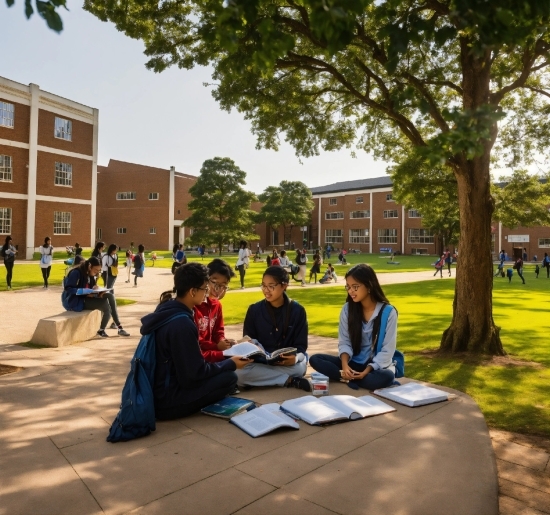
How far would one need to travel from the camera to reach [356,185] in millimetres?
73312

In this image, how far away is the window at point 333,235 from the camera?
7181 centimetres

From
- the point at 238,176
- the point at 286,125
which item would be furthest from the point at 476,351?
the point at 238,176

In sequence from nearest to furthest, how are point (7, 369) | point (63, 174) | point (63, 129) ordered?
point (7, 369)
point (63, 129)
point (63, 174)

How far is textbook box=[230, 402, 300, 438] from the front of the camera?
3.28 meters

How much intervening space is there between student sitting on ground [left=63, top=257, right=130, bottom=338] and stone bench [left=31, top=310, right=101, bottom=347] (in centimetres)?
19

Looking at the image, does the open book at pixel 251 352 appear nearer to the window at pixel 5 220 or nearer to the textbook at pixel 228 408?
the textbook at pixel 228 408

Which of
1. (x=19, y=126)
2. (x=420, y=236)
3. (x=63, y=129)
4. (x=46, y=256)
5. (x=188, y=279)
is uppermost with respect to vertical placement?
(x=63, y=129)

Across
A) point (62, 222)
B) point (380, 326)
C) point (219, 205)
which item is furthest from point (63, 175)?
point (380, 326)

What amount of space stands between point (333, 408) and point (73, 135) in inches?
1544

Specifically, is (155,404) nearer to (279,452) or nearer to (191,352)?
(191,352)

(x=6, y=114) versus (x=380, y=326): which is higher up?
(x=6, y=114)

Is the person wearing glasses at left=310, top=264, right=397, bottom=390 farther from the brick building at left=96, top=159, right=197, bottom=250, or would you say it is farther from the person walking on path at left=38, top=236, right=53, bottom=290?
the brick building at left=96, top=159, right=197, bottom=250

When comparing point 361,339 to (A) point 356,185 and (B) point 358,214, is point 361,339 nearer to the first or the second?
(B) point 358,214

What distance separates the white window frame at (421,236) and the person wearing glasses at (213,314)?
2404 inches
